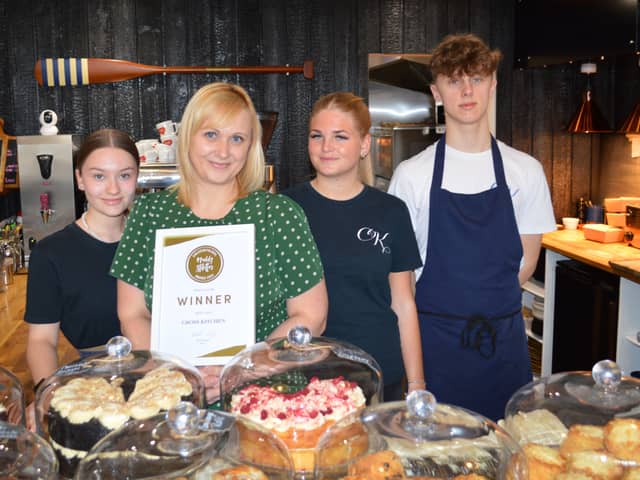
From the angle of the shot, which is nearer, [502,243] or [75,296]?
[75,296]

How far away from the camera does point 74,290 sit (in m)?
1.82

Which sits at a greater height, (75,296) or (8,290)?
(75,296)

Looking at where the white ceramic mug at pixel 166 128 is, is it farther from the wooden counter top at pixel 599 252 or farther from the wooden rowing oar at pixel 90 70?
the wooden counter top at pixel 599 252

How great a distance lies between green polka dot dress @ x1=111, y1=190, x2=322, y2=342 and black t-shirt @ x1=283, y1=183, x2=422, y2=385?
0.29 meters

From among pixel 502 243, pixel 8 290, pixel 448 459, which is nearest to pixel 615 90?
pixel 502 243

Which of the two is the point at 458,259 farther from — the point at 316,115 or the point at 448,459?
the point at 448,459

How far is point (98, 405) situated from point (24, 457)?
0.18 meters

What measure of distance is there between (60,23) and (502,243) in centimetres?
345

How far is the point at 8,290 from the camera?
3.36 meters

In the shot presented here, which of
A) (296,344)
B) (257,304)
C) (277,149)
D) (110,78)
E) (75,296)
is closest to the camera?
(296,344)

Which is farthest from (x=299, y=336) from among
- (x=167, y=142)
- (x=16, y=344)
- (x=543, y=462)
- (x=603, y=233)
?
(x=603, y=233)

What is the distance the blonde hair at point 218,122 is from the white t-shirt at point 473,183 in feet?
2.29

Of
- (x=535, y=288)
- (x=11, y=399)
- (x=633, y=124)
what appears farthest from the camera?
(x=535, y=288)

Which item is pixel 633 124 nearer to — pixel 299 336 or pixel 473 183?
pixel 473 183
